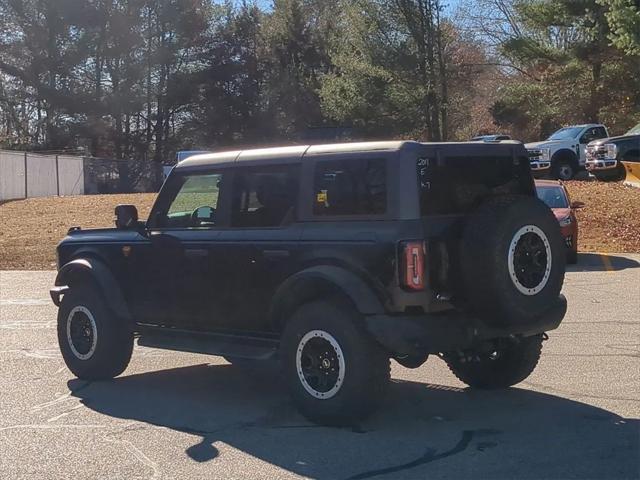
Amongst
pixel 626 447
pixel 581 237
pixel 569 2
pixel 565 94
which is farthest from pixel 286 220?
pixel 565 94

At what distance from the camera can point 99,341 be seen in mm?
8148

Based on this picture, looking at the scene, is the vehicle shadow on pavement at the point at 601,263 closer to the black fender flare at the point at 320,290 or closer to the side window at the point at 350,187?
the side window at the point at 350,187

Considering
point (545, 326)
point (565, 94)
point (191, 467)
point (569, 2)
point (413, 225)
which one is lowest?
point (191, 467)

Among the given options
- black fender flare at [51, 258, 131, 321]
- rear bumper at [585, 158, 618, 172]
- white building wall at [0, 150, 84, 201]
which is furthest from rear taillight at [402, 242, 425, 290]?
white building wall at [0, 150, 84, 201]

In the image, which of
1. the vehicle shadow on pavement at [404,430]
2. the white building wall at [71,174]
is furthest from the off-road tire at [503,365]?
the white building wall at [71,174]

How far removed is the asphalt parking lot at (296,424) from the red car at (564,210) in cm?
702

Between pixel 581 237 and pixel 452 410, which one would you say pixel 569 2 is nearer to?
pixel 581 237

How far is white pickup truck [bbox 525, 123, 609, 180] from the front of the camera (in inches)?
1127

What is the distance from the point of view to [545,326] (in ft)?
21.9

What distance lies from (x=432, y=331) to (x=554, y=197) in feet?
40.3

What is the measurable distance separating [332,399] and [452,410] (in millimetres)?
1114

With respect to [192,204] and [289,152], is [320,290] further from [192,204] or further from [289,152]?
[192,204]

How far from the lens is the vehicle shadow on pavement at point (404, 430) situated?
18.4ft

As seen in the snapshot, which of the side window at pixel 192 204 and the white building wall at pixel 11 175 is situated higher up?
the white building wall at pixel 11 175
